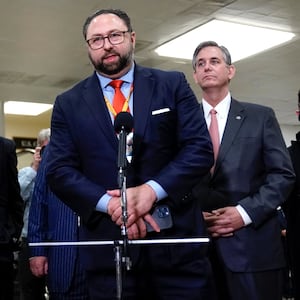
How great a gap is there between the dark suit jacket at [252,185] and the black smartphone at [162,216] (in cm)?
59

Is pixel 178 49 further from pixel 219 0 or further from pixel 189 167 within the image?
pixel 189 167

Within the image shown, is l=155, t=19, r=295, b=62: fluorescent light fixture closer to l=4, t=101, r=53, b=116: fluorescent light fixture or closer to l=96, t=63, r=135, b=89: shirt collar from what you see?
l=96, t=63, r=135, b=89: shirt collar

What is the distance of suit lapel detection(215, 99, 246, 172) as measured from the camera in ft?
8.43

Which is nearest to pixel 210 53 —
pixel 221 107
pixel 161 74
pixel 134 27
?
pixel 221 107

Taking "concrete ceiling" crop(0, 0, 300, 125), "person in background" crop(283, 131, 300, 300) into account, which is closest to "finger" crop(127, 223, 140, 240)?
"person in background" crop(283, 131, 300, 300)

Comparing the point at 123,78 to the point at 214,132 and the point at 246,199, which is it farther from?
the point at 246,199

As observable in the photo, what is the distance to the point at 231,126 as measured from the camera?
2615 millimetres

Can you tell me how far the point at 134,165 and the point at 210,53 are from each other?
99 cm

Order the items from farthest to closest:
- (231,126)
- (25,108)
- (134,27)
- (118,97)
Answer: (25,108) < (134,27) < (231,126) < (118,97)

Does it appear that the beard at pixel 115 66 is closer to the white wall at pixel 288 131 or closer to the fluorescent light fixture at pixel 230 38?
the fluorescent light fixture at pixel 230 38

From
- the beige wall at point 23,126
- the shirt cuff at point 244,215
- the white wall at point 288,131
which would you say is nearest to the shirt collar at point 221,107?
the shirt cuff at point 244,215

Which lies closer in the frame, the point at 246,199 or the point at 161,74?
the point at 161,74

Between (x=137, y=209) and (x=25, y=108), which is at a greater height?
(x=25, y=108)

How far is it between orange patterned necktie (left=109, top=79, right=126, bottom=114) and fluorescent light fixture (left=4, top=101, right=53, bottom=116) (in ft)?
30.4
